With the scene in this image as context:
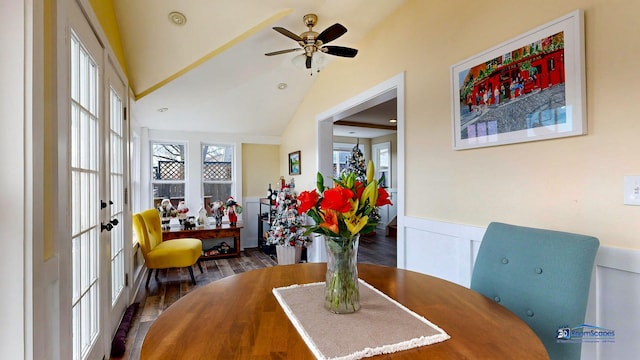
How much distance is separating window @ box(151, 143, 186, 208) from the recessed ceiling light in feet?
8.91

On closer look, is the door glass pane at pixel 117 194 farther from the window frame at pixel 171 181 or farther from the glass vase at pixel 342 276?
the window frame at pixel 171 181

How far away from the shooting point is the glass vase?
975 millimetres

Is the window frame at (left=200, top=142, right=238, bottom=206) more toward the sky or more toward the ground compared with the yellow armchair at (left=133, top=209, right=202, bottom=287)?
more toward the sky

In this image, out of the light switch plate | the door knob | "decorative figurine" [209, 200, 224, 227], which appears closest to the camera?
the light switch plate

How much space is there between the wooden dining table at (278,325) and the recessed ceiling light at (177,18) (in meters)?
2.06

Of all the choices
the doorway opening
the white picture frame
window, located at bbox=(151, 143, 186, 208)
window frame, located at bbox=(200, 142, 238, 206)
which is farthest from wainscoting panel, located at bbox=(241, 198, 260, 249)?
the white picture frame

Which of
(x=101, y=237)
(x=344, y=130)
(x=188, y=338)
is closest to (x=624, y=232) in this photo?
(x=188, y=338)

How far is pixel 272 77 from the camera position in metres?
3.73

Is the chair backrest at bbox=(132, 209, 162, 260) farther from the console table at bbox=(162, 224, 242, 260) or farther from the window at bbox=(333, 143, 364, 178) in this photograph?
the window at bbox=(333, 143, 364, 178)

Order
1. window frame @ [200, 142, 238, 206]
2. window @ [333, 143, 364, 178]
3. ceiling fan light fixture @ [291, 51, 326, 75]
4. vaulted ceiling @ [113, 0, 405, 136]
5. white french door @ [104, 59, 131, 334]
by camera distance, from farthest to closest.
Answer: window @ [333, 143, 364, 178]
window frame @ [200, 142, 238, 206]
ceiling fan light fixture @ [291, 51, 326, 75]
vaulted ceiling @ [113, 0, 405, 136]
white french door @ [104, 59, 131, 334]

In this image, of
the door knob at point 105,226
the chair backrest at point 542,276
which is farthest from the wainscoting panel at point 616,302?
the door knob at point 105,226

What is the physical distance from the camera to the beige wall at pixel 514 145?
3.94 ft

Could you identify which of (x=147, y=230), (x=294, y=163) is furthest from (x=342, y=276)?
(x=294, y=163)

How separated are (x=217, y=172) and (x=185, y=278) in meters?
1.93
